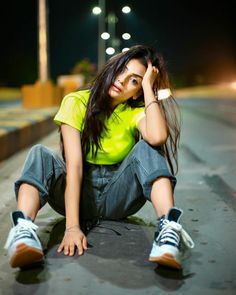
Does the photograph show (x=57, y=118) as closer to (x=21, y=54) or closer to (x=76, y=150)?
(x=76, y=150)

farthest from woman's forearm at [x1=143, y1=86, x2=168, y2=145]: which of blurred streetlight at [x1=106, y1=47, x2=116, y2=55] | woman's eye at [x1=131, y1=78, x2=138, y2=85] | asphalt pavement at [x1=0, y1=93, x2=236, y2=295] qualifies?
blurred streetlight at [x1=106, y1=47, x2=116, y2=55]

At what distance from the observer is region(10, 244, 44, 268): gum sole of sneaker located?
309 centimetres

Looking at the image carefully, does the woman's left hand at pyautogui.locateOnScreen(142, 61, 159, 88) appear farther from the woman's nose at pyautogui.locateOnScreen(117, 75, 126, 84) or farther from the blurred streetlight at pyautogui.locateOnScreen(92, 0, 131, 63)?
the blurred streetlight at pyautogui.locateOnScreen(92, 0, 131, 63)

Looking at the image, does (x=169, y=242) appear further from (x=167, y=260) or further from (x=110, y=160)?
(x=110, y=160)

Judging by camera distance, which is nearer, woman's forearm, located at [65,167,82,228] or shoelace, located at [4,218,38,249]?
shoelace, located at [4,218,38,249]

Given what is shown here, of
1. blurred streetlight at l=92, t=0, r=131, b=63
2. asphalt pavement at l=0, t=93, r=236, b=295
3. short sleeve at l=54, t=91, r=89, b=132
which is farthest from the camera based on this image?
blurred streetlight at l=92, t=0, r=131, b=63

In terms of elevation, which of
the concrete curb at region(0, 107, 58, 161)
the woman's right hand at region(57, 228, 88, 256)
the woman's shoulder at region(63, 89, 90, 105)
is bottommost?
the concrete curb at region(0, 107, 58, 161)

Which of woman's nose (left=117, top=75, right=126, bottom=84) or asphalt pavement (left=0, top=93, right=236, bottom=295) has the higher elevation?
woman's nose (left=117, top=75, right=126, bottom=84)

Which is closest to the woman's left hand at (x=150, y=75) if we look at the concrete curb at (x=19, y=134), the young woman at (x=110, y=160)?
the young woman at (x=110, y=160)

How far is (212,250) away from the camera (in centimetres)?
370

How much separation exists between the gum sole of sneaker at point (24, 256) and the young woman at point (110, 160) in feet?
0.04

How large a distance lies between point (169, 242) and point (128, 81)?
114cm

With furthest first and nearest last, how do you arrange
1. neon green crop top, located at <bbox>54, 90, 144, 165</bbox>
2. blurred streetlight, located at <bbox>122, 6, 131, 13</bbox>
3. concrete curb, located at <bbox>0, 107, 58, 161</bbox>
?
1. blurred streetlight, located at <bbox>122, 6, 131, 13</bbox>
2. concrete curb, located at <bbox>0, 107, 58, 161</bbox>
3. neon green crop top, located at <bbox>54, 90, 144, 165</bbox>

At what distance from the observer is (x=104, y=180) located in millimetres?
3885
